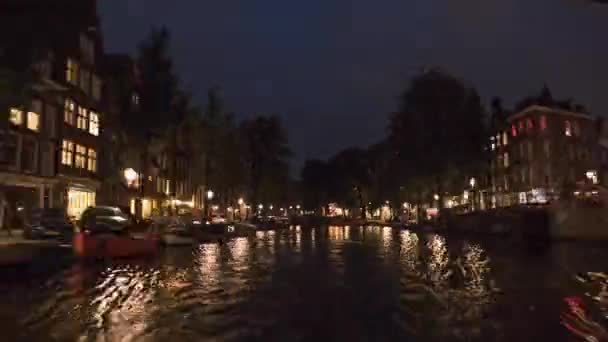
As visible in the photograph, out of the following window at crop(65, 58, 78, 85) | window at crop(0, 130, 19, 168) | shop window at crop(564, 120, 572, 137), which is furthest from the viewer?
shop window at crop(564, 120, 572, 137)

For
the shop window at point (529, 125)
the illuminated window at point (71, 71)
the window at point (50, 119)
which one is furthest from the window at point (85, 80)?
the shop window at point (529, 125)

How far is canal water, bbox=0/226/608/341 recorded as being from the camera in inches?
392

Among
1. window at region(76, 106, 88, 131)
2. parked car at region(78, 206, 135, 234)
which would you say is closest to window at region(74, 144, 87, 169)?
window at region(76, 106, 88, 131)

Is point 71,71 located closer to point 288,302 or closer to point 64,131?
point 64,131

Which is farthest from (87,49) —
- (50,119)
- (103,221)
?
(103,221)

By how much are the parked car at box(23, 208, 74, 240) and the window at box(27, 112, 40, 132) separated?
10.1m

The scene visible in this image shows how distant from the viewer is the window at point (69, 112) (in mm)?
43294

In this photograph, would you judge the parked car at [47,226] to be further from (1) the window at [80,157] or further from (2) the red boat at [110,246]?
(1) the window at [80,157]

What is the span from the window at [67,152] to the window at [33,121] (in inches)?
138

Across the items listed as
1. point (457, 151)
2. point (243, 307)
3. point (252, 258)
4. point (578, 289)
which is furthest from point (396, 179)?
point (243, 307)

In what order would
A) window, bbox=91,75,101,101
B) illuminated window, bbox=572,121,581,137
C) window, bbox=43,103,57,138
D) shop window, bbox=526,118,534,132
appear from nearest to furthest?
window, bbox=43,103,57,138 → window, bbox=91,75,101,101 → illuminated window, bbox=572,121,581,137 → shop window, bbox=526,118,534,132

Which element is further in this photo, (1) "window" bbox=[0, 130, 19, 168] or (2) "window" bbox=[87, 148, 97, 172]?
(2) "window" bbox=[87, 148, 97, 172]

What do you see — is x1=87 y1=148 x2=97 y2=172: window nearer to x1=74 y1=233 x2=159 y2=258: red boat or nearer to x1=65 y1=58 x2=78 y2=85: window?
x1=65 y1=58 x2=78 y2=85: window

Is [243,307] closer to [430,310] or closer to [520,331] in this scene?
[430,310]
